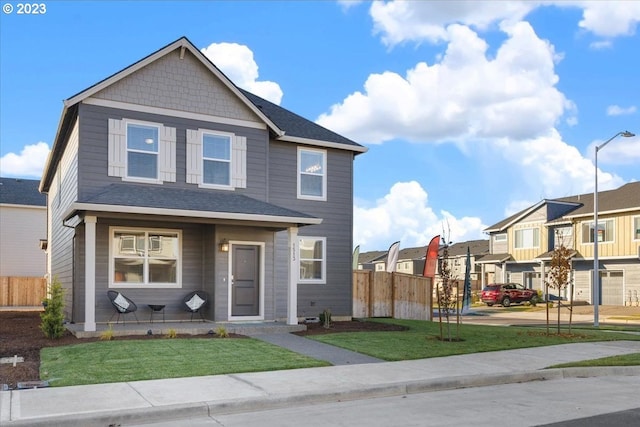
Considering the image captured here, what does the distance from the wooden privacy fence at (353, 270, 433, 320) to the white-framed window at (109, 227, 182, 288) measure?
653cm

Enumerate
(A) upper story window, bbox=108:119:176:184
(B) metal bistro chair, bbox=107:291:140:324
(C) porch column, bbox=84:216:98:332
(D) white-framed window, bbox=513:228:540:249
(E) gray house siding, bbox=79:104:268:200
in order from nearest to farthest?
(C) porch column, bbox=84:216:98:332, (B) metal bistro chair, bbox=107:291:140:324, (E) gray house siding, bbox=79:104:268:200, (A) upper story window, bbox=108:119:176:184, (D) white-framed window, bbox=513:228:540:249

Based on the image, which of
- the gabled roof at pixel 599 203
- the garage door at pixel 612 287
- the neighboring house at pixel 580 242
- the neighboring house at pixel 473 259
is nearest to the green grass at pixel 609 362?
the neighboring house at pixel 580 242

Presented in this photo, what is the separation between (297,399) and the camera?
827 cm

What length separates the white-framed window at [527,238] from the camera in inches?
1737

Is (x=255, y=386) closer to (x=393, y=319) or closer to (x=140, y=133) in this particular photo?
(x=140, y=133)

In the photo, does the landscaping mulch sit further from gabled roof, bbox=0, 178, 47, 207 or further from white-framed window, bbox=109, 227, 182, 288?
gabled roof, bbox=0, 178, 47, 207

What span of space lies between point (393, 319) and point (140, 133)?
1039 centimetres

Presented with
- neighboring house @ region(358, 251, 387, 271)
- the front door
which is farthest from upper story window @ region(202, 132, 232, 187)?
neighboring house @ region(358, 251, 387, 271)

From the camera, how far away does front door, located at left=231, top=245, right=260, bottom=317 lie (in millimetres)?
17016

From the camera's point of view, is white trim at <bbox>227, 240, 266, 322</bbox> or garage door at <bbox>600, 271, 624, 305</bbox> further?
garage door at <bbox>600, 271, 624, 305</bbox>

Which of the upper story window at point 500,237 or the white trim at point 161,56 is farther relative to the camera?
the upper story window at point 500,237

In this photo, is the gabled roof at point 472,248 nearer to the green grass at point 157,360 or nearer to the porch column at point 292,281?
the porch column at point 292,281

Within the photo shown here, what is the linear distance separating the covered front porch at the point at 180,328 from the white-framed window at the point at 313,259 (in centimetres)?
273

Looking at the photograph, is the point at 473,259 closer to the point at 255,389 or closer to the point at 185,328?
the point at 185,328
